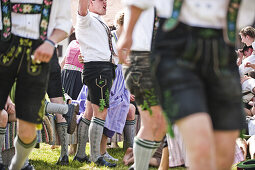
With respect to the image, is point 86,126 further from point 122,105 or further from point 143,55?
point 143,55

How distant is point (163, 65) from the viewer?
2094 mm

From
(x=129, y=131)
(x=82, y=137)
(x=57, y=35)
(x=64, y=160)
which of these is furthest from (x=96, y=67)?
(x=57, y=35)

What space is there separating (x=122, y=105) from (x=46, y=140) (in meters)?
1.17

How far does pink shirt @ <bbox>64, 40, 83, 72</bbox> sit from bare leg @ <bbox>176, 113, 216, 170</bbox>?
4193 millimetres

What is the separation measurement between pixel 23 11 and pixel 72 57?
3311mm

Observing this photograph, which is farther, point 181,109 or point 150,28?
point 150,28

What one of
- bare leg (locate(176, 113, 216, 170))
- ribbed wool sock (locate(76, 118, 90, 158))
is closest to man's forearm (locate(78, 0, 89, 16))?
ribbed wool sock (locate(76, 118, 90, 158))

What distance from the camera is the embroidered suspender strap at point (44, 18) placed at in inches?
112

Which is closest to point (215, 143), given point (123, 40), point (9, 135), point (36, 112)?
point (123, 40)

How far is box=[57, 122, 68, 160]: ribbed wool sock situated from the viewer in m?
4.88

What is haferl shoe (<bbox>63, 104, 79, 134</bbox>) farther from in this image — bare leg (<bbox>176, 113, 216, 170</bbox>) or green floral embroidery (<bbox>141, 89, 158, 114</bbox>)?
bare leg (<bbox>176, 113, 216, 170</bbox>)

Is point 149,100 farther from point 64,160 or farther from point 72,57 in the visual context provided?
point 72,57

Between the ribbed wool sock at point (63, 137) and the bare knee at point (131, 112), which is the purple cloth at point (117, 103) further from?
the ribbed wool sock at point (63, 137)

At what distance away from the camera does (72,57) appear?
613 cm
